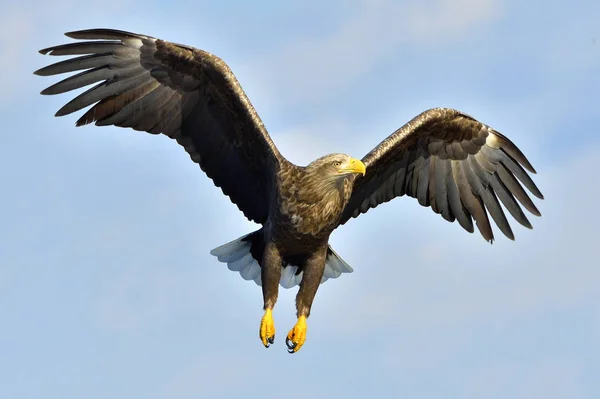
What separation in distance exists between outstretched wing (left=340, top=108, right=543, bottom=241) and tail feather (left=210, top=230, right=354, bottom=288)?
19.1 inches

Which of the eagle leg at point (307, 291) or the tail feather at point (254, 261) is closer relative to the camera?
the eagle leg at point (307, 291)

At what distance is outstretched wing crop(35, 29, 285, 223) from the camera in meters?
13.2

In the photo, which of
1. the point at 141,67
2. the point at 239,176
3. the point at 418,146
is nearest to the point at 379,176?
the point at 418,146

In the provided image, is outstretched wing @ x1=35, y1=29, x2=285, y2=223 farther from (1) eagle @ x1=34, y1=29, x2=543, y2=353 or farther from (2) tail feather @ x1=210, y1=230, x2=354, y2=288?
(2) tail feather @ x1=210, y1=230, x2=354, y2=288

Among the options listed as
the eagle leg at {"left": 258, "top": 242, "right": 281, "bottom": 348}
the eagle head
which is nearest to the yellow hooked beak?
the eagle head

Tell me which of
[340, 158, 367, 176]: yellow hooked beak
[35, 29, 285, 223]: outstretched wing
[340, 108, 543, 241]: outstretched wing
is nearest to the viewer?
[340, 158, 367, 176]: yellow hooked beak

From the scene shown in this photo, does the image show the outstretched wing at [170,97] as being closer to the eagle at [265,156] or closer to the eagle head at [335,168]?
the eagle at [265,156]

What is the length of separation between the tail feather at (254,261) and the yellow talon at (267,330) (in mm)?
934

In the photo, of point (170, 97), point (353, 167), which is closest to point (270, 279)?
point (353, 167)

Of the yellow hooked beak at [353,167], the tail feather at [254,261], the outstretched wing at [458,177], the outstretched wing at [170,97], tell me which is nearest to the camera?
the yellow hooked beak at [353,167]

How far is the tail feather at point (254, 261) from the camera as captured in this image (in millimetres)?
14203

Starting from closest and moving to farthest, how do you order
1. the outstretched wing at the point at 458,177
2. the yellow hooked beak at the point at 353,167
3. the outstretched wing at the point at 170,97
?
1. the yellow hooked beak at the point at 353,167
2. the outstretched wing at the point at 170,97
3. the outstretched wing at the point at 458,177

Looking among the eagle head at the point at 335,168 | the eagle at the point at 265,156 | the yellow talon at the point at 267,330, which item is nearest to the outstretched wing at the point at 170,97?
the eagle at the point at 265,156

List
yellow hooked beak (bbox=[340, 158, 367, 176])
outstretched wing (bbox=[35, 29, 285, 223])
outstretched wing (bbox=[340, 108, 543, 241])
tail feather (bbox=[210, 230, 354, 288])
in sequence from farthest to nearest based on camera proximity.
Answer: outstretched wing (bbox=[340, 108, 543, 241]) < tail feather (bbox=[210, 230, 354, 288]) < outstretched wing (bbox=[35, 29, 285, 223]) < yellow hooked beak (bbox=[340, 158, 367, 176])
